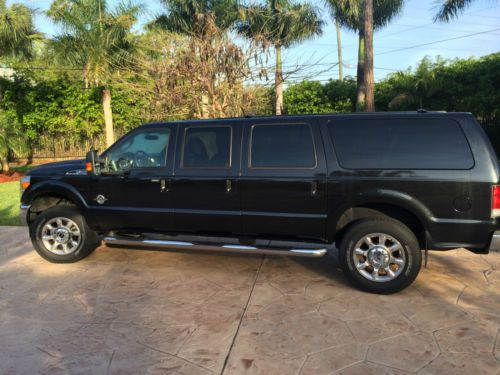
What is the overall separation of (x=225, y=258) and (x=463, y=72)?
1177cm

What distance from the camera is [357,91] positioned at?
646 inches

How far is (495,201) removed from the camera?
12.7ft

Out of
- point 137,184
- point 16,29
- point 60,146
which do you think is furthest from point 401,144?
point 60,146

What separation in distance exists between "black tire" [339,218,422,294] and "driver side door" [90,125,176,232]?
84.9 inches

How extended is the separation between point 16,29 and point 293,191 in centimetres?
1382

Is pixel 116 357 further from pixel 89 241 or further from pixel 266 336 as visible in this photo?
pixel 89 241

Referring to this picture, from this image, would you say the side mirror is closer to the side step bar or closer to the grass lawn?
the side step bar

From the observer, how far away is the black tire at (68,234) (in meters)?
5.34

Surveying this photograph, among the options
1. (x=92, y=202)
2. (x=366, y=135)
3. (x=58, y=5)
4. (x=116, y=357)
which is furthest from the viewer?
(x=58, y=5)

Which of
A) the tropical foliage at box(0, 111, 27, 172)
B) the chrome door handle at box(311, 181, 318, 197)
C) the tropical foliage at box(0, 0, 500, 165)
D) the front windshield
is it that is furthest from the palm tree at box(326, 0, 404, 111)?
the chrome door handle at box(311, 181, 318, 197)

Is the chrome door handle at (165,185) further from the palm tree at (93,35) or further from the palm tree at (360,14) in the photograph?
the palm tree at (360,14)

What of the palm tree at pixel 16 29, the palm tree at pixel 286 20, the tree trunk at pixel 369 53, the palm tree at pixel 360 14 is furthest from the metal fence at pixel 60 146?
the palm tree at pixel 360 14

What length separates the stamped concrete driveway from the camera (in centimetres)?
309

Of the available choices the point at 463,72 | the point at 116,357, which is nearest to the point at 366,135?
the point at 116,357
